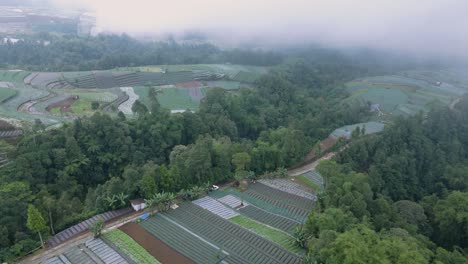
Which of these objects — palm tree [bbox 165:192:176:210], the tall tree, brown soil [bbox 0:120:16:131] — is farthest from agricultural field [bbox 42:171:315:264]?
brown soil [bbox 0:120:16:131]

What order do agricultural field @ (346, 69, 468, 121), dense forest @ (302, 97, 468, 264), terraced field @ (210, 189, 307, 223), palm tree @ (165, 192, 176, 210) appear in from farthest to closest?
agricultural field @ (346, 69, 468, 121), terraced field @ (210, 189, 307, 223), palm tree @ (165, 192, 176, 210), dense forest @ (302, 97, 468, 264)

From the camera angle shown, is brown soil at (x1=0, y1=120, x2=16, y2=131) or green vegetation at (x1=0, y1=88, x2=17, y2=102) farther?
green vegetation at (x1=0, y1=88, x2=17, y2=102)

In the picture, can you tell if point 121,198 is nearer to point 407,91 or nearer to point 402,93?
point 402,93

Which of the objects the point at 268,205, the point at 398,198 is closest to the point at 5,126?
the point at 268,205

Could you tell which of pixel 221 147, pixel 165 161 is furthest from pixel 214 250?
pixel 165 161

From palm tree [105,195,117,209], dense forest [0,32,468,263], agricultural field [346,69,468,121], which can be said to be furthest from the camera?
agricultural field [346,69,468,121]

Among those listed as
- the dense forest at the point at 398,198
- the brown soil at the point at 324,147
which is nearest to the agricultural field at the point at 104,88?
the brown soil at the point at 324,147

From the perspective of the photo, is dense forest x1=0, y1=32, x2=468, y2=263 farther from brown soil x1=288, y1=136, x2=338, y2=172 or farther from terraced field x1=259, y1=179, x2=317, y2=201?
terraced field x1=259, y1=179, x2=317, y2=201
